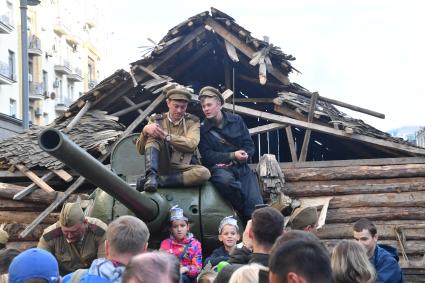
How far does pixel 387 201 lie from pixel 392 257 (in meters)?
4.71

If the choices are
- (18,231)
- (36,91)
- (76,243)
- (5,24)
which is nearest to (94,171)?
(76,243)

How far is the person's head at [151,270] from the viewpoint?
11.2 feet

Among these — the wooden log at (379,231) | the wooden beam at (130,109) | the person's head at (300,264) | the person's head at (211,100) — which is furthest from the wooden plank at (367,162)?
the person's head at (300,264)

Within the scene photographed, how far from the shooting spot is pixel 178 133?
849cm

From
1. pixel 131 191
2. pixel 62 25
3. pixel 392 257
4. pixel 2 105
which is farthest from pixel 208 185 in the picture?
pixel 62 25

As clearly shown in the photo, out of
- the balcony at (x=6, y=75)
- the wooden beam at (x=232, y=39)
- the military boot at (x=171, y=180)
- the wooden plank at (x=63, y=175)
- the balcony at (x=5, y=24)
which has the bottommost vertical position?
the military boot at (x=171, y=180)

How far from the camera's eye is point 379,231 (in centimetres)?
1109

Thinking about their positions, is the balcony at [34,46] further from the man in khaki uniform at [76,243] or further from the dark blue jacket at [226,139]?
the man in khaki uniform at [76,243]

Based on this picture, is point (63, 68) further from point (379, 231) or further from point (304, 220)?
point (304, 220)

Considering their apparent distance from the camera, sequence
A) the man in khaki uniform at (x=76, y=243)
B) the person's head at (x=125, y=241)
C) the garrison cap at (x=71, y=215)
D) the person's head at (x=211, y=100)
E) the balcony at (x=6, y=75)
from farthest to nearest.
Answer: the balcony at (x=6, y=75)
the person's head at (x=211, y=100)
the man in khaki uniform at (x=76, y=243)
the garrison cap at (x=71, y=215)
the person's head at (x=125, y=241)

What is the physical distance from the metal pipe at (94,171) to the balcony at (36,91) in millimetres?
36952

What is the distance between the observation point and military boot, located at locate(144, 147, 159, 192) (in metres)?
7.90

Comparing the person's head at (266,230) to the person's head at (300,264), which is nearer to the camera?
the person's head at (300,264)

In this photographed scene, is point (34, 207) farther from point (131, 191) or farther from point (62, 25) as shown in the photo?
point (62, 25)
